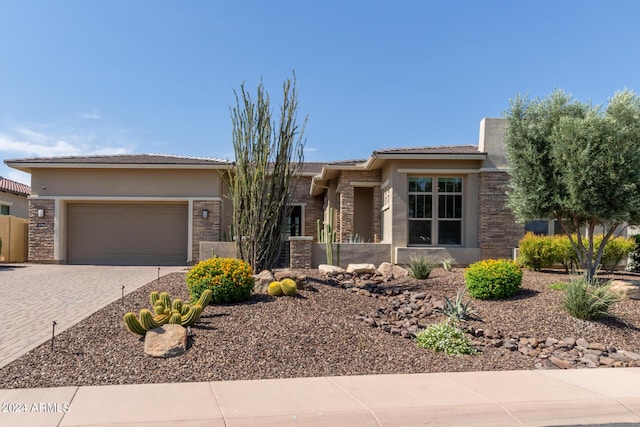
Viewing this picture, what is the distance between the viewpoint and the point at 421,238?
1609 centimetres

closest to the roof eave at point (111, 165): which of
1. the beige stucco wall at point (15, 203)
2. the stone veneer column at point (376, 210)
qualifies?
the stone veneer column at point (376, 210)

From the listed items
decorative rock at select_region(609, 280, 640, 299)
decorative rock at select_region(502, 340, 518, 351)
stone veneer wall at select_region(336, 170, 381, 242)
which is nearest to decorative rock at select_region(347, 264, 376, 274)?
stone veneer wall at select_region(336, 170, 381, 242)

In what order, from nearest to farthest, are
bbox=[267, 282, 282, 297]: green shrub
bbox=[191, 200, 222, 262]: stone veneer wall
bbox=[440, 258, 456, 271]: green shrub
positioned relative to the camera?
bbox=[267, 282, 282, 297]: green shrub < bbox=[440, 258, 456, 271]: green shrub < bbox=[191, 200, 222, 262]: stone veneer wall

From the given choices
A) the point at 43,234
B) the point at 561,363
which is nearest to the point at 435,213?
the point at 561,363

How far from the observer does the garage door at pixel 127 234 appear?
19.4 meters

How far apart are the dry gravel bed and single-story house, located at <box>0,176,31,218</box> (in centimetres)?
1838

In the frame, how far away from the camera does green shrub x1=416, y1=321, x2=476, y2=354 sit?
725 centimetres

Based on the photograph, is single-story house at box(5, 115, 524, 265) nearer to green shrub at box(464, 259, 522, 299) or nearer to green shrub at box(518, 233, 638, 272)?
green shrub at box(518, 233, 638, 272)

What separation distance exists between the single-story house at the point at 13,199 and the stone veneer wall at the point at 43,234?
666 cm

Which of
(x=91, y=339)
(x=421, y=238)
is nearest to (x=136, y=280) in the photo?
(x=91, y=339)

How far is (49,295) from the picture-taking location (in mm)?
11305

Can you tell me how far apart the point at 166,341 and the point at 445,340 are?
3.97 m

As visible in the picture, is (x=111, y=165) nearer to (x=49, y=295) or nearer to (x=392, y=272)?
(x=49, y=295)

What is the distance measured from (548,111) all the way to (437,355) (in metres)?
6.79
